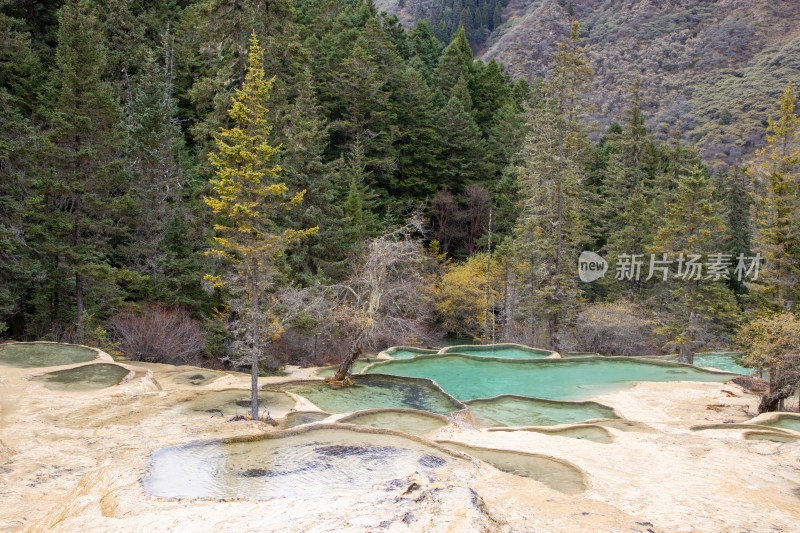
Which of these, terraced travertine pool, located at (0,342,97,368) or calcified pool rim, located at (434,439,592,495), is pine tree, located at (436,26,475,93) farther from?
calcified pool rim, located at (434,439,592,495)

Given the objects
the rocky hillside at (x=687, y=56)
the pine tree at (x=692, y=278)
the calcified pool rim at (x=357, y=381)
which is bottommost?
the calcified pool rim at (x=357, y=381)

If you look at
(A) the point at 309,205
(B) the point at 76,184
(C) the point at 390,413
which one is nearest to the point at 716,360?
(A) the point at 309,205

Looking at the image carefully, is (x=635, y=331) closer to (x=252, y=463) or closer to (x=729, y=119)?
(x=252, y=463)

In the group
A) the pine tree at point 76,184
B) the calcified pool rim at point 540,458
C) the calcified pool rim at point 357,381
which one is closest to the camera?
the calcified pool rim at point 540,458

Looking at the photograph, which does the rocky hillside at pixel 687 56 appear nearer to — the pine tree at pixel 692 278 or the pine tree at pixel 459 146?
the pine tree at pixel 459 146

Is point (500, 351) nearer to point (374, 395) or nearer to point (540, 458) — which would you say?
point (374, 395)

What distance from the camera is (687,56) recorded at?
261 feet

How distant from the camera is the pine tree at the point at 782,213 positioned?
22797 mm

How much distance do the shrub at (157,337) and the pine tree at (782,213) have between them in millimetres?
24503

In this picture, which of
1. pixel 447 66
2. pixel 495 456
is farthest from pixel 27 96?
pixel 447 66

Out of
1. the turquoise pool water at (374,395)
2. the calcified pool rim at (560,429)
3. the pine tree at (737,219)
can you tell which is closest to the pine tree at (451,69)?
the pine tree at (737,219)

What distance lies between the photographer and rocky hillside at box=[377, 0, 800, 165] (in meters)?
66.5

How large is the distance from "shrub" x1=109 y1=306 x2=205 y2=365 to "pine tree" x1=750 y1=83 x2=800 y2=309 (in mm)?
24503

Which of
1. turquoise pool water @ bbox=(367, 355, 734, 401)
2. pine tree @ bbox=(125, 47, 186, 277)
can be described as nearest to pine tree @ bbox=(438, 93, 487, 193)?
pine tree @ bbox=(125, 47, 186, 277)
